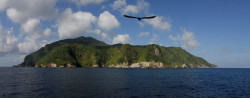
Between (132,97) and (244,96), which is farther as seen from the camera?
(244,96)

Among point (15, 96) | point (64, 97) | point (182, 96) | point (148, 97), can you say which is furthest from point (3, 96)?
point (182, 96)

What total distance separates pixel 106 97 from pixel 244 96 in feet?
117

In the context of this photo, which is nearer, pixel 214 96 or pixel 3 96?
pixel 3 96

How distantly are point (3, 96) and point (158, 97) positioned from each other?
3639 centimetres

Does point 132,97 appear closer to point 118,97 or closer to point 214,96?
point 118,97

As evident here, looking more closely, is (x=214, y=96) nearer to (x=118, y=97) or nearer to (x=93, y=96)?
(x=118, y=97)

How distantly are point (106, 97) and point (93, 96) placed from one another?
346 centimetres

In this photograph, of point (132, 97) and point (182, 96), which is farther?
point (182, 96)

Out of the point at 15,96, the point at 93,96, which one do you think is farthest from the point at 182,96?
the point at 15,96

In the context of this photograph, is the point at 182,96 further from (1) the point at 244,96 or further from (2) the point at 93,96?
(2) the point at 93,96

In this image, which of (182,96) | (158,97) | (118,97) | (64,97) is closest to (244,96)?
(182,96)

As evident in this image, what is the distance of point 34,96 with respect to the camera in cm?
4544

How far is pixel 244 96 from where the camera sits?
50.1m

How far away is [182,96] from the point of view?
47.9m
